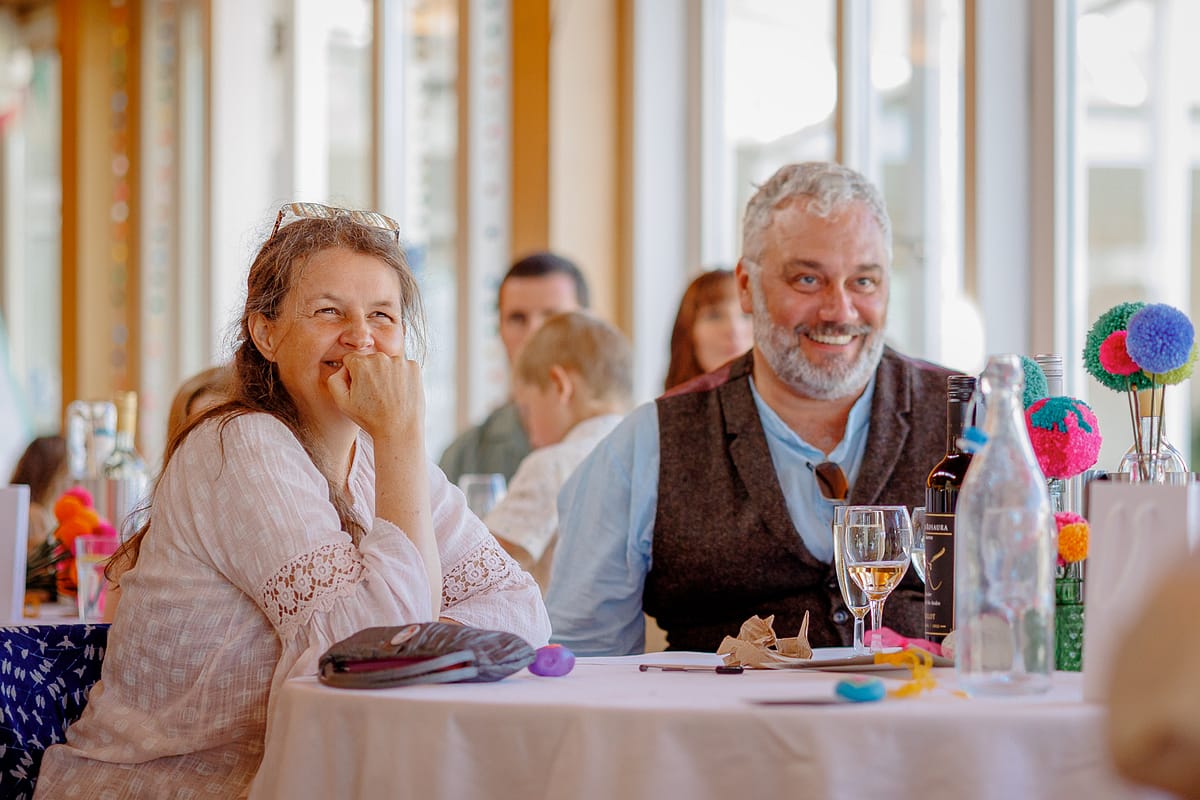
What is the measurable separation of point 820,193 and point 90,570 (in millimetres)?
1532

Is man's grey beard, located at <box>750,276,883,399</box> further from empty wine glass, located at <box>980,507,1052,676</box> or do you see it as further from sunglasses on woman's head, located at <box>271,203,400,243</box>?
empty wine glass, located at <box>980,507,1052,676</box>

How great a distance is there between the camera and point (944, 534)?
6.30ft

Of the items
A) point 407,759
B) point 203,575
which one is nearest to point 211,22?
point 203,575

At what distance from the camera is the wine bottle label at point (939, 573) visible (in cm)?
192

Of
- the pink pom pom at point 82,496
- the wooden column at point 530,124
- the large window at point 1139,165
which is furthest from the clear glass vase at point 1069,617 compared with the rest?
the wooden column at point 530,124

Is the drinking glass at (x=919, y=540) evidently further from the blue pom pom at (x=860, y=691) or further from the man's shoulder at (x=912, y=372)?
the man's shoulder at (x=912, y=372)

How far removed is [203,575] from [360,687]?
44cm

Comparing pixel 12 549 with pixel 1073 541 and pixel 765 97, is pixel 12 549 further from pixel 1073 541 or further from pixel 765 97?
pixel 765 97

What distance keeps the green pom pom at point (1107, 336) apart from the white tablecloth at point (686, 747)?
0.64 metres

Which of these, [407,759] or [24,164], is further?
[24,164]

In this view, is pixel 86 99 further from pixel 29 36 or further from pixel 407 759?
pixel 407 759

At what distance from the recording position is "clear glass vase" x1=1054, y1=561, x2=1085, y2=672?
179cm

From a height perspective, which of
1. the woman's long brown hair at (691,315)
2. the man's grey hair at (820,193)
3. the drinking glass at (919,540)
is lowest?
the drinking glass at (919,540)

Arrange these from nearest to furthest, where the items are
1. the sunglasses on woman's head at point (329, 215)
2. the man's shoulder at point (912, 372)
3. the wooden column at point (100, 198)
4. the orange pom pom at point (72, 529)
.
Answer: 1. the sunglasses on woman's head at point (329, 215)
2. the man's shoulder at point (912, 372)
3. the orange pom pom at point (72, 529)
4. the wooden column at point (100, 198)
